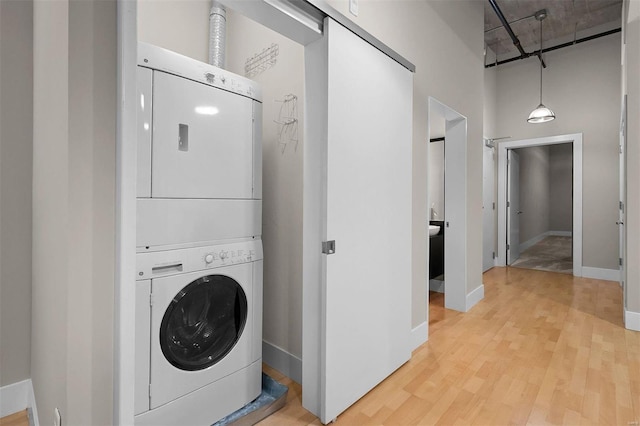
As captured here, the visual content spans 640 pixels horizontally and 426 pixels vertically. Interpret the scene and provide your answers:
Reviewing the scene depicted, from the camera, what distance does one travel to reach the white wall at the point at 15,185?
192 centimetres

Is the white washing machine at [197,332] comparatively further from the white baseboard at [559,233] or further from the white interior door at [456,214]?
the white baseboard at [559,233]

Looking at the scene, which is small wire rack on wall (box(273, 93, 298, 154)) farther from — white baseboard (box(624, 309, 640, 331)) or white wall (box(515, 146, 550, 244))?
white wall (box(515, 146, 550, 244))

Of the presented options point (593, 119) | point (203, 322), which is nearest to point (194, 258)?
point (203, 322)

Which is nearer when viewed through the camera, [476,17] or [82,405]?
[82,405]

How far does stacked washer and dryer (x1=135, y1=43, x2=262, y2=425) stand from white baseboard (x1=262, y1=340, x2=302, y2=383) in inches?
13.1

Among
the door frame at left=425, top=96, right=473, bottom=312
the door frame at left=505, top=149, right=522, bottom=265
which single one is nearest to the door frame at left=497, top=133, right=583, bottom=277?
the door frame at left=505, top=149, right=522, bottom=265

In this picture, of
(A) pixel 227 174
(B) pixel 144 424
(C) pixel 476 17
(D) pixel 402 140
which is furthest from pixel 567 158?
(B) pixel 144 424

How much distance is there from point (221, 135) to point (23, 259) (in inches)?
58.4

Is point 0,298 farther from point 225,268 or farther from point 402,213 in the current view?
point 402,213

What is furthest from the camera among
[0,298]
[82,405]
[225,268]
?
[0,298]

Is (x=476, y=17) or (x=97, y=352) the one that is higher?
(x=476, y=17)

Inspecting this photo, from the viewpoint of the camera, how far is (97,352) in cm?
109

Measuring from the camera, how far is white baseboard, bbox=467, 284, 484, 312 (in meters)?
3.64

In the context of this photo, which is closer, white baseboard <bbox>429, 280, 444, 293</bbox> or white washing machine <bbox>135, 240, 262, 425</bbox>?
white washing machine <bbox>135, 240, 262, 425</bbox>
